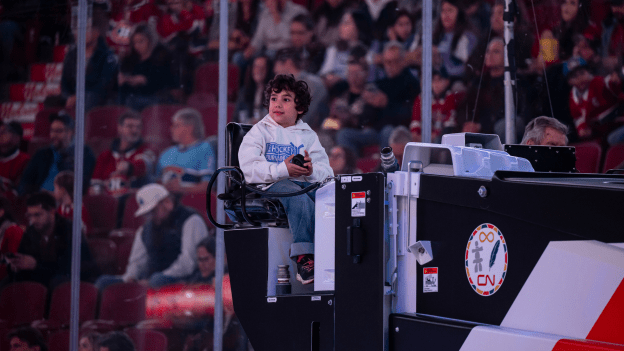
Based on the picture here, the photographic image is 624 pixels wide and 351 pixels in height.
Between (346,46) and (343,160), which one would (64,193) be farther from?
(346,46)

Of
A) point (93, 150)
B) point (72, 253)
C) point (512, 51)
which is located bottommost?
point (72, 253)

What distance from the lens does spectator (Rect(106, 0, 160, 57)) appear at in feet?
18.0

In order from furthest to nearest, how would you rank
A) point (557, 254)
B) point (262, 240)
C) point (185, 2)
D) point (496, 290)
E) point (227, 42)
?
point (185, 2)
point (227, 42)
point (262, 240)
point (496, 290)
point (557, 254)

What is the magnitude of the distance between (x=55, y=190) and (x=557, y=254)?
4653 millimetres

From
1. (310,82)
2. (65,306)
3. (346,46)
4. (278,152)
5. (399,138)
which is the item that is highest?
(346,46)

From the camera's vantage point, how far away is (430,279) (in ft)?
7.14

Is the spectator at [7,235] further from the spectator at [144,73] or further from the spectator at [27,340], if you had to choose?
the spectator at [144,73]

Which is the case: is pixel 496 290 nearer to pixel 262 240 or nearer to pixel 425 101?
pixel 262 240

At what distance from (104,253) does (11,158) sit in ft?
4.13

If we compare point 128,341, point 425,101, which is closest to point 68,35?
point 128,341

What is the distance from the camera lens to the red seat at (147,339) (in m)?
5.04

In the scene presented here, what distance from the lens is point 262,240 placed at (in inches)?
109

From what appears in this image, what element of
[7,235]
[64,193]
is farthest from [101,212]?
[7,235]

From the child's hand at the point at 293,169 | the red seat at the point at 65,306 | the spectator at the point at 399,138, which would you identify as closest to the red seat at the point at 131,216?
the red seat at the point at 65,306
